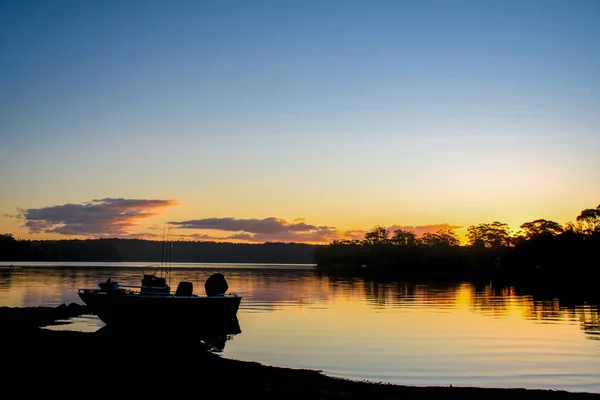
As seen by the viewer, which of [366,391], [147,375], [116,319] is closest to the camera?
[366,391]

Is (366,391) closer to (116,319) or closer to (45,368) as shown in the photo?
(45,368)

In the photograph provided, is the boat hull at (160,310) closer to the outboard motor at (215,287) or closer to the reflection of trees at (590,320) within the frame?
the outboard motor at (215,287)

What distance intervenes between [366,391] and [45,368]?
1044 cm

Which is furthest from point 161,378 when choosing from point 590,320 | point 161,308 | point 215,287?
point 590,320

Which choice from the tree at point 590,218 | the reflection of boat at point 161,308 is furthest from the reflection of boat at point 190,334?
the tree at point 590,218

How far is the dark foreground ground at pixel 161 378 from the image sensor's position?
54.0 ft

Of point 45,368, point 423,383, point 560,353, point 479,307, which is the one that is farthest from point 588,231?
point 45,368

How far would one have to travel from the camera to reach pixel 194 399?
51.3 ft

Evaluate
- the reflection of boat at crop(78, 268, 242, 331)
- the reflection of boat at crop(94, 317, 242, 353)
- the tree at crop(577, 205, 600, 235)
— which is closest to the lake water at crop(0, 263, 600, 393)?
the reflection of boat at crop(94, 317, 242, 353)

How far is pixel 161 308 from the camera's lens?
114ft

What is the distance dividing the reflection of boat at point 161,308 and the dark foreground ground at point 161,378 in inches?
337

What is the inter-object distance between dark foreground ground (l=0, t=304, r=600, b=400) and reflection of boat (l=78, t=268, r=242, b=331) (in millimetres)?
8561

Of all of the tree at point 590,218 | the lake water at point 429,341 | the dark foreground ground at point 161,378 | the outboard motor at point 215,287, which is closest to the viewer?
the dark foreground ground at point 161,378

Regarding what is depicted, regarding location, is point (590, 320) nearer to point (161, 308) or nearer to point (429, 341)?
point (429, 341)
